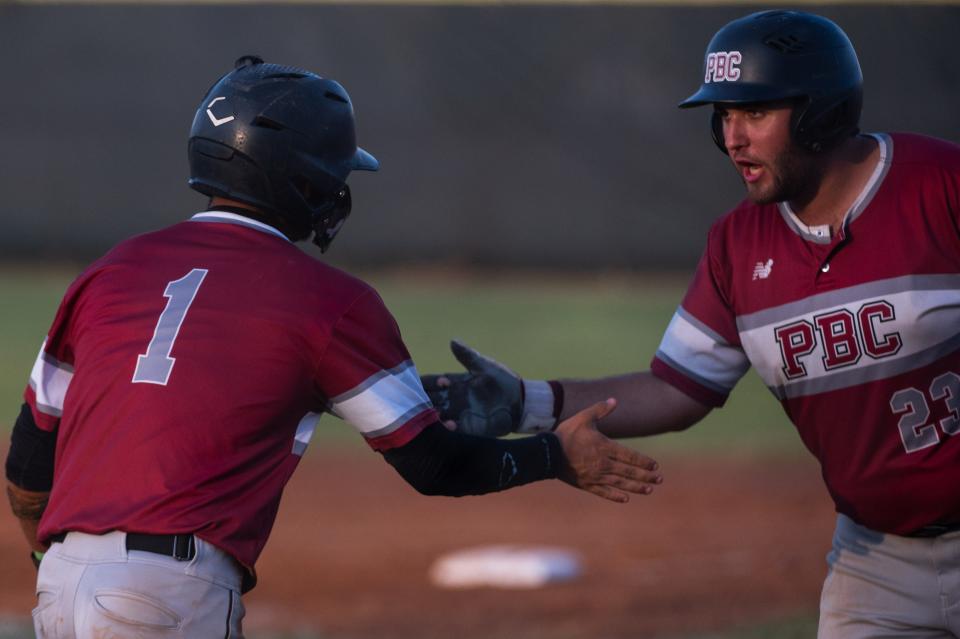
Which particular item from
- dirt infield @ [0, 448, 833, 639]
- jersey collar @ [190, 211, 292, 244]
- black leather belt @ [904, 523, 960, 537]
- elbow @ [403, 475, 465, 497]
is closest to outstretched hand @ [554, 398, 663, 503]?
elbow @ [403, 475, 465, 497]

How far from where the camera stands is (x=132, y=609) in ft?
9.32

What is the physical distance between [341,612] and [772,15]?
4291 mm

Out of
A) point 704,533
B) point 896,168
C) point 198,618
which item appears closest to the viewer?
point 198,618

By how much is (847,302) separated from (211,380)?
184 centimetres

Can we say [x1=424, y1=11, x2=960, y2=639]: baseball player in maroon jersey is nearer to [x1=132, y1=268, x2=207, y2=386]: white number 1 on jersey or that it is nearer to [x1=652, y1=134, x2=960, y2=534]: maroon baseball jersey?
[x1=652, y1=134, x2=960, y2=534]: maroon baseball jersey

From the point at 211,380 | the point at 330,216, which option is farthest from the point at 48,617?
the point at 330,216

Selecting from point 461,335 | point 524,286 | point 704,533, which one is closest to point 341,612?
point 704,533

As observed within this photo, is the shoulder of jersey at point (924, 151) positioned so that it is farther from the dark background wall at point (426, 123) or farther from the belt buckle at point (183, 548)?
the dark background wall at point (426, 123)

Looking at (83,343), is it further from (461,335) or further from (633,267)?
(633,267)

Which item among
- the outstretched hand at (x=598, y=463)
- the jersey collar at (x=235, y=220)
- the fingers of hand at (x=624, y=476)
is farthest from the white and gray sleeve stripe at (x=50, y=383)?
the fingers of hand at (x=624, y=476)

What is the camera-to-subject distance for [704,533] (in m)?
8.52

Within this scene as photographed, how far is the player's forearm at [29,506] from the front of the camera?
3.46 metres

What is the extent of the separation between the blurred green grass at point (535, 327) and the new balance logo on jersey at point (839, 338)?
740cm

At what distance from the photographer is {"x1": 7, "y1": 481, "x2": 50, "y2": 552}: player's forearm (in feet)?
11.3
